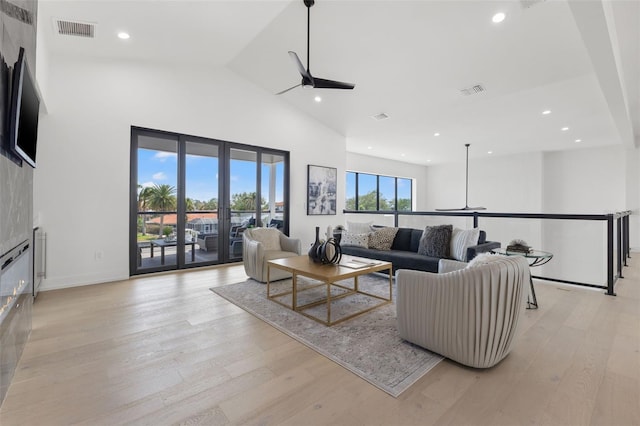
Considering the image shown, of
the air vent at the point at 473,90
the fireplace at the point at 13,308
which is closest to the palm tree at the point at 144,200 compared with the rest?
the fireplace at the point at 13,308

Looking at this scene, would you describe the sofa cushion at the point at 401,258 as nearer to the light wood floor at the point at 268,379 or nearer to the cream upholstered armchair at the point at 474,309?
the light wood floor at the point at 268,379

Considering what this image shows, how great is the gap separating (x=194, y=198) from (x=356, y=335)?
396 centimetres

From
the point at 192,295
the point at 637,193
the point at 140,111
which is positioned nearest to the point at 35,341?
the point at 192,295

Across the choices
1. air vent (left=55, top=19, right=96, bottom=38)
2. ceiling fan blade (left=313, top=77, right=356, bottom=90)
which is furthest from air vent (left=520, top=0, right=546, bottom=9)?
air vent (left=55, top=19, right=96, bottom=38)

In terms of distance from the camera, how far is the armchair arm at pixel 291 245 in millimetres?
4750

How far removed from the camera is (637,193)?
767 centimetres

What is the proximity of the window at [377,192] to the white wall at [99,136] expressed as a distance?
5018 millimetres

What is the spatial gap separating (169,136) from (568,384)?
5.69 m

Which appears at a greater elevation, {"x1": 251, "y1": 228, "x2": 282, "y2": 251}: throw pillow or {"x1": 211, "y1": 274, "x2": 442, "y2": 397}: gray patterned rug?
{"x1": 251, "y1": 228, "x2": 282, "y2": 251}: throw pillow

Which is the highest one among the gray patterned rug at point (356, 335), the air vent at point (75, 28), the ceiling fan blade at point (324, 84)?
the air vent at point (75, 28)

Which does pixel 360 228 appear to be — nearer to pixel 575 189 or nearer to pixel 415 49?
pixel 415 49

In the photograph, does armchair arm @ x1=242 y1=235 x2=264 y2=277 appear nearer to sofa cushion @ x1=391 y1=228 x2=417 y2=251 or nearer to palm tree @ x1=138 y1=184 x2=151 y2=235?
palm tree @ x1=138 y1=184 x2=151 y2=235

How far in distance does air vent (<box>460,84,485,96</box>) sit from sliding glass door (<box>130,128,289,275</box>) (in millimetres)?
3739

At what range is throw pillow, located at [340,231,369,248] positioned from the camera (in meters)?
5.07
